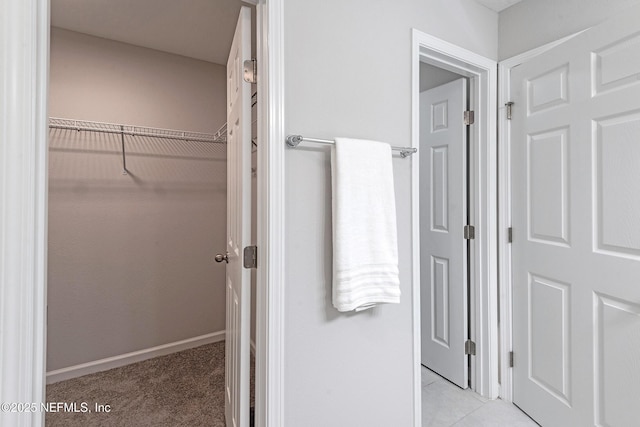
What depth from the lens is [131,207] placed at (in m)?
2.37

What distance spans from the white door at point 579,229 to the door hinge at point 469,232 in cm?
22

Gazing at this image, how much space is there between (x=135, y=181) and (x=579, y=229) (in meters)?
2.86

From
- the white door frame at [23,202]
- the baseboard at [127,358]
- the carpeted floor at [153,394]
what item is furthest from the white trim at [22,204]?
the baseboard at [127,358]

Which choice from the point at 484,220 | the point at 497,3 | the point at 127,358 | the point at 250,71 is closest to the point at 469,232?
the point at 484,220

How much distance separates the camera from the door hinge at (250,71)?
1.25m

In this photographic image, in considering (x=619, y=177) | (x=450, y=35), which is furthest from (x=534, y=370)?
(x=450, y=35)

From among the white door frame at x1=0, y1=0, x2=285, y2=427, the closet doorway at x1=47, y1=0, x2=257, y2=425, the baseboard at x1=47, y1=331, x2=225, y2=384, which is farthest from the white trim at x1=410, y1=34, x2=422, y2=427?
the baseboard at x1=47, y1=331, x2=225, y2=384

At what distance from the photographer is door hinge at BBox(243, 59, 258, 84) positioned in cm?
125

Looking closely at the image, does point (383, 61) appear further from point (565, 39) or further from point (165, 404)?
point (165, 404)

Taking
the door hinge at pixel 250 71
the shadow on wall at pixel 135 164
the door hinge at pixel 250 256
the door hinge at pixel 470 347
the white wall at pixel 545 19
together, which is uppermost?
→ the white wall at pixel 545 19

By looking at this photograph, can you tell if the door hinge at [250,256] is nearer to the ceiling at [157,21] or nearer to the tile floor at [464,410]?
the tile floor at [464,410]

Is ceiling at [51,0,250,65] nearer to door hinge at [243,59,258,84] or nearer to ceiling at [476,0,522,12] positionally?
door hinge at [243,59,258,84]

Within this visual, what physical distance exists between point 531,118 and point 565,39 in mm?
410

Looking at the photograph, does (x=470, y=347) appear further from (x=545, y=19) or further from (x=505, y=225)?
(x=545, y=19)
